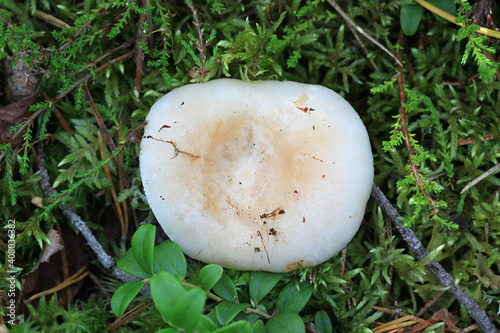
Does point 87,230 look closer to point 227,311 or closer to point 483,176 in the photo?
point 227,311

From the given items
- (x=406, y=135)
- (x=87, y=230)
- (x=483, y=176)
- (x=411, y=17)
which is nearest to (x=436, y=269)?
(x=483, y=176)

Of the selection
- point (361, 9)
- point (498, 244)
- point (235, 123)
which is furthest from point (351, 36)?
point (498, 244)

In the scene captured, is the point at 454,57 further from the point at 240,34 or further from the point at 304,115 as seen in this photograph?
the point at 240,34

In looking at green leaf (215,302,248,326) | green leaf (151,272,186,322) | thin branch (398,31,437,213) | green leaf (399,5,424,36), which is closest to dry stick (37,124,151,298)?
green leaf (215,302,248,326)

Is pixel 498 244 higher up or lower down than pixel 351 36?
lower down

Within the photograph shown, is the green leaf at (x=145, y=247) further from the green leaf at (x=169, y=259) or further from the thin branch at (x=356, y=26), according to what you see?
the thin branch at (x=356, y=26)

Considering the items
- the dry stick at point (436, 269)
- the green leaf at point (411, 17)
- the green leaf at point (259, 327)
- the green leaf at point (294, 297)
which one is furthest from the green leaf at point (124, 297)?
the green leaf at point (411, 17)

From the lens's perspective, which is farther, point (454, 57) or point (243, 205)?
point (454, 57)

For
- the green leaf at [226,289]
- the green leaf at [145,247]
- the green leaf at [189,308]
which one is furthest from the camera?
the green leaf at [226,289]
